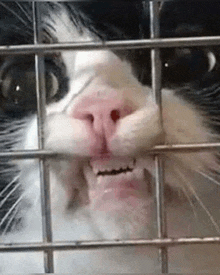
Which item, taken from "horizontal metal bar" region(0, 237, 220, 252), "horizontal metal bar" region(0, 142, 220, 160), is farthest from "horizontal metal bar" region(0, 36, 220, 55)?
"horizontal metal bar" region(0, 237, 220, 252)

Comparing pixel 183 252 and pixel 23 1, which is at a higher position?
pixel 23 1

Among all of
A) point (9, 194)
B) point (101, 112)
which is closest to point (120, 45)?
point (101, 112)

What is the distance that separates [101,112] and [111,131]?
0.10ft

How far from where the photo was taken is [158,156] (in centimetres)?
56

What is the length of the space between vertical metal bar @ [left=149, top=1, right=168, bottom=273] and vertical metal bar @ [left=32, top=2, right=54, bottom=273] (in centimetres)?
15

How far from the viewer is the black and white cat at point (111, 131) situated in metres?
0.55

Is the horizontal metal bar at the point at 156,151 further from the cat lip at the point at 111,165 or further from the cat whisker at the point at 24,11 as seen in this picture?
the cat whisker at the point at 24,11

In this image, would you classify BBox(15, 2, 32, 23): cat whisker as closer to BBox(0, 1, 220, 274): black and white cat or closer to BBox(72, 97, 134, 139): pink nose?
BBox(0, 1, 220, 274): black and white cat

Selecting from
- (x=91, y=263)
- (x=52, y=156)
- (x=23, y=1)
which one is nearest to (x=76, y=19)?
(x=23, y=1)

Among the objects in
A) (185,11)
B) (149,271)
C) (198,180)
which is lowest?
(149,271)

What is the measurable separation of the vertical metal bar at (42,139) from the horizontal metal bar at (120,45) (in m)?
0.02

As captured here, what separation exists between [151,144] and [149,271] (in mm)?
190

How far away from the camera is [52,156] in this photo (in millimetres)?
561

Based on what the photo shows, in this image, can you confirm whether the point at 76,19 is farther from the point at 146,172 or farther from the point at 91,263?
the point at 91,263
